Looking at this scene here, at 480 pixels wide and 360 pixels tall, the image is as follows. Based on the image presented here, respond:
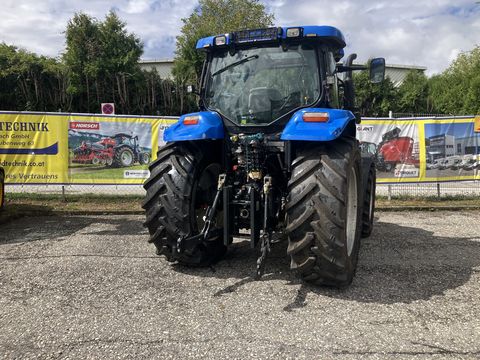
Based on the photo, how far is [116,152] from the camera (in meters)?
10.1

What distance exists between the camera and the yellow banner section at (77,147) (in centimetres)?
971

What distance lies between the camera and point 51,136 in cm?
977

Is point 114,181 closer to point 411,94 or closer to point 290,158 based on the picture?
point 290,158

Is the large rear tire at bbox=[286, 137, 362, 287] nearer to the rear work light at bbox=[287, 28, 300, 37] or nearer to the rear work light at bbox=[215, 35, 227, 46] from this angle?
the rear work light at bbox=[287, 28, 300, 37]

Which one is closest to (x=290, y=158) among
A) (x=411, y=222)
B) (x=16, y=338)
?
(x=16, y=338)

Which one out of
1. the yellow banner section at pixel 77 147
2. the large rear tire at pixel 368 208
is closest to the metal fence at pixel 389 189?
the yellow banner section at pixel 77 147

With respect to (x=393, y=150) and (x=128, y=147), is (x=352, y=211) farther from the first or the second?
(x=128, y=147)

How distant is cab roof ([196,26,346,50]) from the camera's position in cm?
484

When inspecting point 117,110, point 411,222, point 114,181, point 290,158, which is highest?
point 117,110

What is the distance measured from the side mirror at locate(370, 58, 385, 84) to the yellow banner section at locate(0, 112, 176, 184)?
5.60 m

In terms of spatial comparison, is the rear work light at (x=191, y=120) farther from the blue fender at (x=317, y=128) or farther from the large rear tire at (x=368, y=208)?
A: the large rear tire at (x=368, y=208)

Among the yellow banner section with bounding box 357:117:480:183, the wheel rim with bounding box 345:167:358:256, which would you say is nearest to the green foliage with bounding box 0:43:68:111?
the yellow banner section with bounding box 357:117:480:183

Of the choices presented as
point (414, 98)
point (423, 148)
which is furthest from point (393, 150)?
point (414, 98)

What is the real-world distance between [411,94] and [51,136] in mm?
30746
